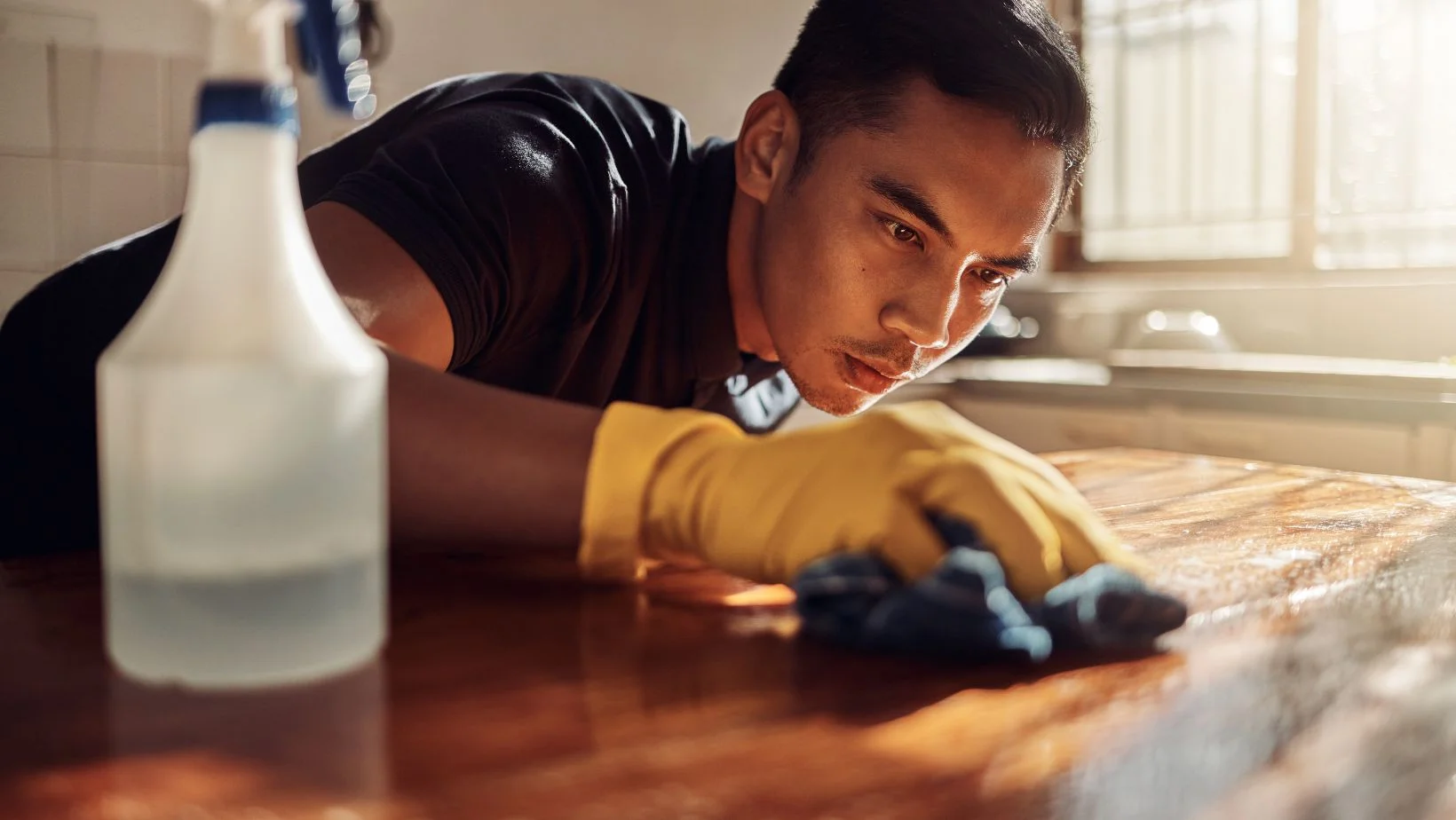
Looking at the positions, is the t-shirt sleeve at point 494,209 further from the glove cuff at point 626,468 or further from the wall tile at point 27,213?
the wall tile at point 27,213

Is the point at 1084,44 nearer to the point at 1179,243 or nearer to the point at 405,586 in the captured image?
the point at 1179,243

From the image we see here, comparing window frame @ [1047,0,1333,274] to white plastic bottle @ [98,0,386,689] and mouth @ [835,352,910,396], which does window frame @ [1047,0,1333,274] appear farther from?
white plastic bottle @ [98,0,386,689]

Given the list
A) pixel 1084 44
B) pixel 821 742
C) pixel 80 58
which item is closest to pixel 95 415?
pixel 821 742

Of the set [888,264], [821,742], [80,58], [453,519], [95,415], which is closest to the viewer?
[821,742]

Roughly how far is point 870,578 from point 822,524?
0.05 m

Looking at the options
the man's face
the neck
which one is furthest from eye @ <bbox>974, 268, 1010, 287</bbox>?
the neck

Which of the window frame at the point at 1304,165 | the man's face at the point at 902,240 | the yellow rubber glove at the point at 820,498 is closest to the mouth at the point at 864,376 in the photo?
the man's face at the point at 902,240

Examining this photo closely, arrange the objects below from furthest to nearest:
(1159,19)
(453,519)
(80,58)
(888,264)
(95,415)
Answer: (1159,19) < (80,58) < (888,264) < (95,415) < (453,519)

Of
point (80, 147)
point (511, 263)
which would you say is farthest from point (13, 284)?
point (511, 263)

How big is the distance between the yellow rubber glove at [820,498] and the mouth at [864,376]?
0.61m

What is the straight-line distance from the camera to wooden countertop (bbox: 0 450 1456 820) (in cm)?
33

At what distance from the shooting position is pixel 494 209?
897mm

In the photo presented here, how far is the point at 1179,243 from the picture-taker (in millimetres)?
3291

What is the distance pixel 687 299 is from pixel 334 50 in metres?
0.84
